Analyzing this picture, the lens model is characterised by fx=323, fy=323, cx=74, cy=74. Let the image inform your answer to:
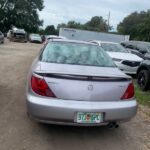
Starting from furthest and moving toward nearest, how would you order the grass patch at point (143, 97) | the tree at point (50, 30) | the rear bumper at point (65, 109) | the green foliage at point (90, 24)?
1. the green foliage at point (90, 24)
2. the tree at point (50, 30)
3. the grass patch at point (143, 97)
4. the rear bumper at point (65, 109)

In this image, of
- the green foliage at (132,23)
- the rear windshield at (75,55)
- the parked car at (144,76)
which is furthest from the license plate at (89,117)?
the green foliage at (132,23)

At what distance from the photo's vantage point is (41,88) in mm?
4859

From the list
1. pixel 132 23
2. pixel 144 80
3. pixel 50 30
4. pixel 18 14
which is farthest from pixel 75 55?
pixel 132 23

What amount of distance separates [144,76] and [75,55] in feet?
15.0

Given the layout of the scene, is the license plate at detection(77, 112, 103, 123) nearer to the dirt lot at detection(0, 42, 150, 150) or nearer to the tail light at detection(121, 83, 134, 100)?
the dirt lot at detection(0, 42, 150, 150)

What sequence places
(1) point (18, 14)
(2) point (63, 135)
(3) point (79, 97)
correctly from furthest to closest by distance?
(1) point (18, 14) → (2) point (63, 135) → (3) point (79, 97)

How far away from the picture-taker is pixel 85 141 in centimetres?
516

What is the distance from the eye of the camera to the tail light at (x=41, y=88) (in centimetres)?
482

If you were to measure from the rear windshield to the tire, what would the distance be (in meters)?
3.71

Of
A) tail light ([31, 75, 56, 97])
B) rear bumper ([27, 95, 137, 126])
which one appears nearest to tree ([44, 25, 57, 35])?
tail light ([31, 75, 56, 97])

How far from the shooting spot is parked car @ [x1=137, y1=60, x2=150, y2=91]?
9852 millimetres

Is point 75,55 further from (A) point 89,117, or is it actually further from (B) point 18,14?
Result: (B) point 18,14

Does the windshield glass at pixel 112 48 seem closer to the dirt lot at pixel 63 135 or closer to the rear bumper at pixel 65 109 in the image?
the dirt lot at pixel 63 135

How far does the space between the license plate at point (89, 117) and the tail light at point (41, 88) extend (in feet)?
1.69
